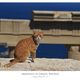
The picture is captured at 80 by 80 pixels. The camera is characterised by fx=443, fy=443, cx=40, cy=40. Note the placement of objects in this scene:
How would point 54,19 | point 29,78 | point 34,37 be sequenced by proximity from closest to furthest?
point 29,78 < point 34,37 < point 54,19

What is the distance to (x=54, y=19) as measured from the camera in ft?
56.0

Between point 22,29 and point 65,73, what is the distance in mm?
9619

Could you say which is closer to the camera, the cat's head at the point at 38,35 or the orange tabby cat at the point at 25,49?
the cat's head at the point at 38,35

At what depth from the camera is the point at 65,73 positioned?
8.15 metres

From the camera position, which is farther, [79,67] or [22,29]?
[22,29]

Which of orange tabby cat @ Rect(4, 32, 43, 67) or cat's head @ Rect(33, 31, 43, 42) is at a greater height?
cat's head @ Rect(33, 31, 43, 42)

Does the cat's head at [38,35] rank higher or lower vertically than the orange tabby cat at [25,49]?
higher

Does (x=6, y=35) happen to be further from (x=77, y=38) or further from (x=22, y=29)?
(x=77, y=38)

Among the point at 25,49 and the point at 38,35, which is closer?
the point at 38,35

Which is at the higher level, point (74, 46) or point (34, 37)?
point (34, 37)

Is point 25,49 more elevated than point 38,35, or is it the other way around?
point 38,35

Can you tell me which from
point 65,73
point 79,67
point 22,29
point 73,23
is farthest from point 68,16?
point 65,73

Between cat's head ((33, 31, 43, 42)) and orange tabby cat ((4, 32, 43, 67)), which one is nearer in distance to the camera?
cat's head ((33, 31, 43, 42))

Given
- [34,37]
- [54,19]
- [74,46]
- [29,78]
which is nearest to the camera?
[29,78]
